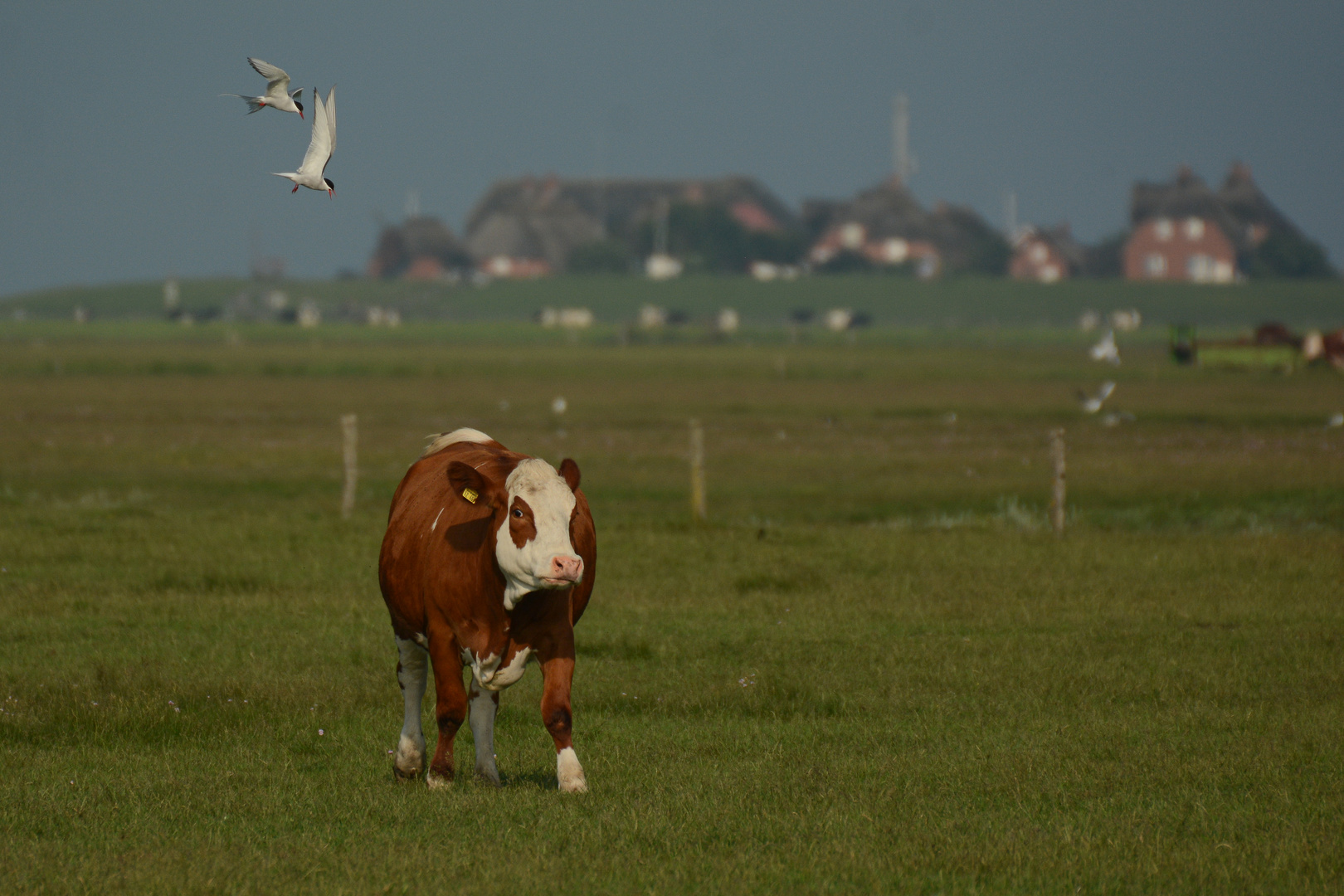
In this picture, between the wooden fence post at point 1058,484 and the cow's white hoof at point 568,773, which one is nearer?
the cow's white hoof at point 568,773

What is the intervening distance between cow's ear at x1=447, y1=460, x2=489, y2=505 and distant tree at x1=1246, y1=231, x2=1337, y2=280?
615 ft

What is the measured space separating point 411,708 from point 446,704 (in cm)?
70

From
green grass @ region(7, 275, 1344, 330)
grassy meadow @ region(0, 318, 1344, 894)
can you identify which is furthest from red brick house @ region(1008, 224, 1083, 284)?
grassy meadow @ region(0, 318, 1344, 894)

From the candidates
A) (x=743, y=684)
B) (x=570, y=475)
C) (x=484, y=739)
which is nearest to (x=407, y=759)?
(x=484, y=739)

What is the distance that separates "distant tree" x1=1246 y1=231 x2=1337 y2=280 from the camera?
184875mm

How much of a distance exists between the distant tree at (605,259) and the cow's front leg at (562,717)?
187 metres

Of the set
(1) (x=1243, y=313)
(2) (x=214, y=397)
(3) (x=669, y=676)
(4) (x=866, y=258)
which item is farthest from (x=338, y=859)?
(4) (x=866, y=258)

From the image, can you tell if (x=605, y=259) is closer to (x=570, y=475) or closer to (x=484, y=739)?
(x=484, y=739)

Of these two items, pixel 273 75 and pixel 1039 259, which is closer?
pixel 273 75

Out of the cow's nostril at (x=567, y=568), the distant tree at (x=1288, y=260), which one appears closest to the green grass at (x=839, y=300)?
the distant tree at (x=1288, y=260)

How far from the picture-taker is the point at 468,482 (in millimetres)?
9555

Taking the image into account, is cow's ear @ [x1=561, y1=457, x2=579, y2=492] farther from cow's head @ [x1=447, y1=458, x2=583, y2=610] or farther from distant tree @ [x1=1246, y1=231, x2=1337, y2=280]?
distant tree @ [x1=1246, y1=231, x2=1337, y2=280]

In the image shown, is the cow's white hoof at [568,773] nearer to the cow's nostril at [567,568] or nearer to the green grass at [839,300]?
the cow's nostril at [567,568]

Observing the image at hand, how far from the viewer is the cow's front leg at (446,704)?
984 cm
